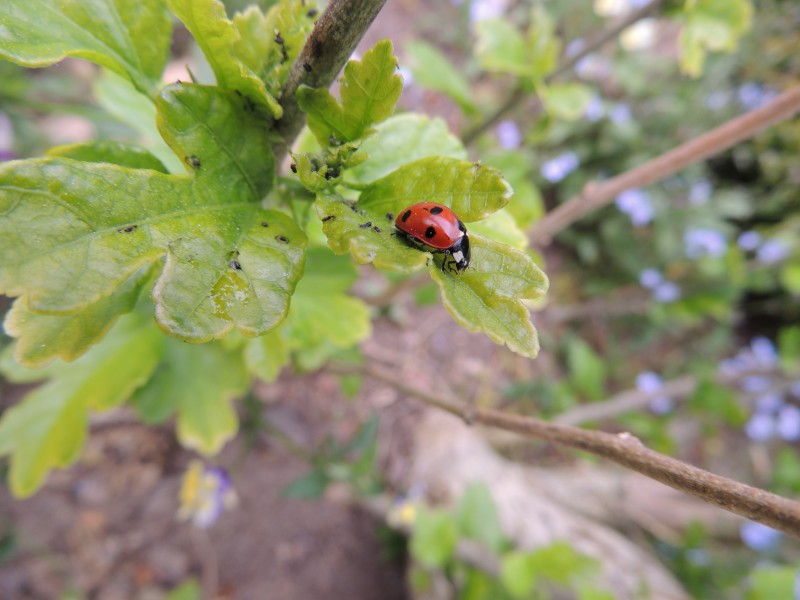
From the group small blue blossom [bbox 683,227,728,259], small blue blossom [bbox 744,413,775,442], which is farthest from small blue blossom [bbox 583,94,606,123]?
small blue blossom [bbox 744,413,775,442]

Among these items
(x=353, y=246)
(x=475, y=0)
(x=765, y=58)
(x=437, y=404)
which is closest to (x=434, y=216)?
(x=353, y=246)

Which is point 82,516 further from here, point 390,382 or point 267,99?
point 267,99

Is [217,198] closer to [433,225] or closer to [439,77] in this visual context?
[433,225]

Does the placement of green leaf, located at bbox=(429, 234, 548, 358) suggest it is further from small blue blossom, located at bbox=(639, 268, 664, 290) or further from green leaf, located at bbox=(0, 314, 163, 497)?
small blue blossom, located at bbox=(639, 268, 664, 290)

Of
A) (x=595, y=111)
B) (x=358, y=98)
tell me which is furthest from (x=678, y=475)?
(x=595, y=111)

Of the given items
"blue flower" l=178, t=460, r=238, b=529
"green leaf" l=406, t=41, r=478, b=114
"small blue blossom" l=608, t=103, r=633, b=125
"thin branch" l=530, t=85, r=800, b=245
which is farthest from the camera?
"small blue blossom" l=608, t=103, r=633, b=125
